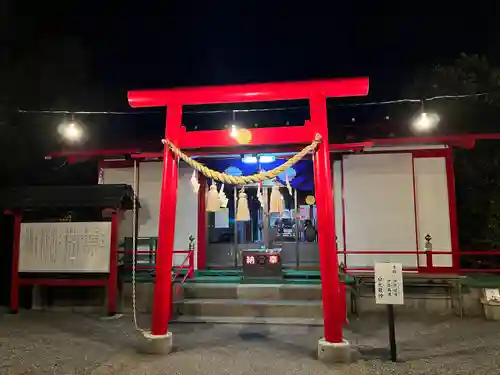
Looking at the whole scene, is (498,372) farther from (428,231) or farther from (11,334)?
(11,334)

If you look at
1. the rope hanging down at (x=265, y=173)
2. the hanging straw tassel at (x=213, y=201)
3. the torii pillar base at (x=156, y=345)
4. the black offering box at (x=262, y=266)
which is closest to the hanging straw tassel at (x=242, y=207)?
the hanging straw tassel at (x=213, y=201)

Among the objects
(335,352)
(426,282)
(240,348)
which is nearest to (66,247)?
(240,348)

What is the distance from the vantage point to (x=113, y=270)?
9.48m

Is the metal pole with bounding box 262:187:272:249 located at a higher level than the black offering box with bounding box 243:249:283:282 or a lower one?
higher

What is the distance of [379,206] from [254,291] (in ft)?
14.7

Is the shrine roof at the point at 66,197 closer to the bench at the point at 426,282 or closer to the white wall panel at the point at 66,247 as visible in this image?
the white wall panel at the point at 66,247

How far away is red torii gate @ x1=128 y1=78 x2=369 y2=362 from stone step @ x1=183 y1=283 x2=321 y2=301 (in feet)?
9.35

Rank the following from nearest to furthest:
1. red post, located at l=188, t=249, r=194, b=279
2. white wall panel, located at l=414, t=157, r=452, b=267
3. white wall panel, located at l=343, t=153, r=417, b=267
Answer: red post, located at l=188, t=249, r=194, b=279, white wall panel, located at l=414, t=157, r=452, b=267, white wall panel, located at l=343, t=153, r=417, b=267

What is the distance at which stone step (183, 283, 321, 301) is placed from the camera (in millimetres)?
9039

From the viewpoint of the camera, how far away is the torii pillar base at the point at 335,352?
5852mm

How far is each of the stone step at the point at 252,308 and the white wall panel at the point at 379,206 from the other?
2.98m

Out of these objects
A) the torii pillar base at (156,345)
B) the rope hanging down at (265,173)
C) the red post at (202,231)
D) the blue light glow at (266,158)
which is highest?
the blue light glow at (266,158)

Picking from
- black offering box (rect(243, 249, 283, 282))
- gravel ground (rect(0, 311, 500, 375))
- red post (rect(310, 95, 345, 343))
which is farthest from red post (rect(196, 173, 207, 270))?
red post (rect(310, 95, 345, 343))

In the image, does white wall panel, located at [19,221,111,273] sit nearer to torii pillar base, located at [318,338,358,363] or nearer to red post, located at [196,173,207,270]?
red post, located at [196,173,207,270]
